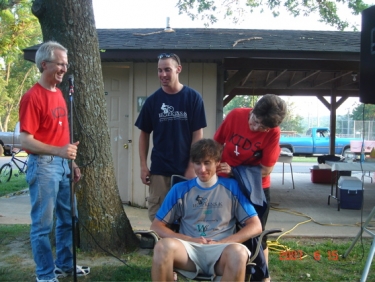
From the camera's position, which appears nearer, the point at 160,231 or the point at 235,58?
the point at 160,231

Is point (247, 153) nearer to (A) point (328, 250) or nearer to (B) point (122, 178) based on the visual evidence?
(A) point (328, 250)

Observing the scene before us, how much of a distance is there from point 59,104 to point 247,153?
4.68 feet

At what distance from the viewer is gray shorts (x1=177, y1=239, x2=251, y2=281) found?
262 centimetres

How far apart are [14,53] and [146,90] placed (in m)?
6.27

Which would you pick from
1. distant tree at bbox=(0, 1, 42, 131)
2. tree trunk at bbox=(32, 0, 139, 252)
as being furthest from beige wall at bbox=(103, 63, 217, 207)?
distant tree at bbox=(0, 1, 42, 131)

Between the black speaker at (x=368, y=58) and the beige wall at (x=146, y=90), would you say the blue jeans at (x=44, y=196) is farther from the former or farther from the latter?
the beige wall at (x=146, y=90)

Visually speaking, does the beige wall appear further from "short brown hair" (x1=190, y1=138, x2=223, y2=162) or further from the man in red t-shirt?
"short brown hair" (x1=190, y1=138, x2=223, y2=162)

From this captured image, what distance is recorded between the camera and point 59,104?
307 cm

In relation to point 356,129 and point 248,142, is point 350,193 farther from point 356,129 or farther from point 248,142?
point 356,129

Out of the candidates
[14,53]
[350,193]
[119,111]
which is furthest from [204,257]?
[14,53]

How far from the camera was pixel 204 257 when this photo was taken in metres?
2.65

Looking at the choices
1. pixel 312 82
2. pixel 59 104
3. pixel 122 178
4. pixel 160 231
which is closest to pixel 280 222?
pixel 122 178

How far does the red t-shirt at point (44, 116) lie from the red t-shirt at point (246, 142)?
1.23 metres

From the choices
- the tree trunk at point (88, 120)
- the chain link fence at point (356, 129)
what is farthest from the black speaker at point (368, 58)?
the chain link fence at point (356, 129)
